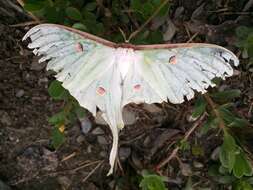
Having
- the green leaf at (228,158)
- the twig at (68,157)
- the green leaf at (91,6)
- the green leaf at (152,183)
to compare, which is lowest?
the green leaf at (228,158)

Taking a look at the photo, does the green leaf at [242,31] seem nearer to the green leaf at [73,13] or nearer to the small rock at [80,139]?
the green leaf at [73,13]

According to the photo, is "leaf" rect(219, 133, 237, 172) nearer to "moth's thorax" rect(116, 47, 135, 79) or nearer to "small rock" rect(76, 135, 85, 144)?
"moth's thorax" rect(116, 47, 135, 79)

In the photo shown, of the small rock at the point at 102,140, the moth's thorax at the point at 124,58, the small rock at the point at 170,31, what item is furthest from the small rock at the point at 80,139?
the moth's thorax at the point at 124,58

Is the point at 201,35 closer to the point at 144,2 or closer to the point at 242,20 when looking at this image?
the point at 242,20

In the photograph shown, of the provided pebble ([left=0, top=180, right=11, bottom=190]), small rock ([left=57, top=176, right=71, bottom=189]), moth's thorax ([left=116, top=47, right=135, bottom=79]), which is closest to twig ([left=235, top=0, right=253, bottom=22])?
moth's thorax ([left=116, top=47, right=135, bottom=79])

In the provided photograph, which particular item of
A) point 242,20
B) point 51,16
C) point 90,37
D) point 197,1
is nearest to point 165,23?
point 197,1

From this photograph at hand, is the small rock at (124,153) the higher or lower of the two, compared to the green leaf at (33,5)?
lower
